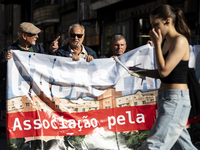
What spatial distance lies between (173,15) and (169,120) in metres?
0.88

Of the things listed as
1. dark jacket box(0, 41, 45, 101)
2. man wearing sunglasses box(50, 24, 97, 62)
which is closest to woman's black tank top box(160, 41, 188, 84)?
man wearing sunglasses box(50, 24, 97, 62)

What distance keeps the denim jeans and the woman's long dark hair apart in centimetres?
53

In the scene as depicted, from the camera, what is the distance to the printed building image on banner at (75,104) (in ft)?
14.8

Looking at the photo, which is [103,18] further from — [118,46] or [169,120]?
[169,120]

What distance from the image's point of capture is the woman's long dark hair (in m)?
2.95

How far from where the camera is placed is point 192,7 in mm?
10688

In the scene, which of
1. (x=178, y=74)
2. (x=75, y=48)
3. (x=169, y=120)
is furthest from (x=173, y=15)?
(x=75, y=48)

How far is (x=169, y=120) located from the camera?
2.86 metres

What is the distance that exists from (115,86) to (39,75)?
101 cm

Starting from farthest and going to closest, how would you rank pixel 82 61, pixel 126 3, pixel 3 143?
1. pixel 126 3
2. pixel 3 143
3. pixel 82 61

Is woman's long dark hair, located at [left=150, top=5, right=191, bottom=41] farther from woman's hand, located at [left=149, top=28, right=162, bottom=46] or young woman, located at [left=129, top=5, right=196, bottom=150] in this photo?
woman's hand, located at [left=149, top=28, right=162, bottom=46]

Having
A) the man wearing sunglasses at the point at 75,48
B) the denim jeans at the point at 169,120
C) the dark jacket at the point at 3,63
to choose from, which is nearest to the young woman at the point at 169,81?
the denim jeans at the point at 169,120

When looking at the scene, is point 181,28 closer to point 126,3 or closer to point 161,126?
point 161,126

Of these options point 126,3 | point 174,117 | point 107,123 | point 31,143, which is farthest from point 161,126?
point 126,3
